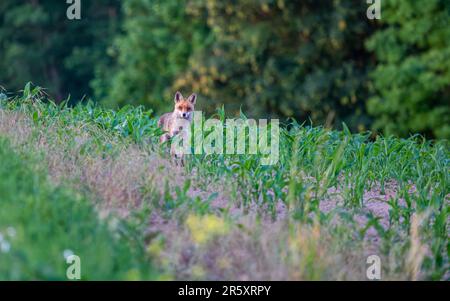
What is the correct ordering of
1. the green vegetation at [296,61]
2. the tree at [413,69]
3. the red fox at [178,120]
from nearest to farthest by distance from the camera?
the red fox at [178,120]
the tree at [413,69]
the green vegetation at [296,61]

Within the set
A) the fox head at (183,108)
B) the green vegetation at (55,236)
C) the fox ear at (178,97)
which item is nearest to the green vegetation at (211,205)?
the green vegetation at (55,236)

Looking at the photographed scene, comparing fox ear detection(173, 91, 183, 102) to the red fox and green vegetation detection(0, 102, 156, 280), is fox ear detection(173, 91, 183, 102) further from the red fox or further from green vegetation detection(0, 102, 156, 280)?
green vegetation detection(0, 102, 156, 280)

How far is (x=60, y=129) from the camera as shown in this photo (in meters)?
9.73

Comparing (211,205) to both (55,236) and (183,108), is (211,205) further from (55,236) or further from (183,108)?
(183,108)

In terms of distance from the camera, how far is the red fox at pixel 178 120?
1068 centimetres

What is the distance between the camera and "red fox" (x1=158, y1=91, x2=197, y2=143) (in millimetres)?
10680

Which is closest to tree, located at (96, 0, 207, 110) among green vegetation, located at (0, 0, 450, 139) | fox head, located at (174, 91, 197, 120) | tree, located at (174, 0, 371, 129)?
green vegetation, located at (0, 0, 450, 139)

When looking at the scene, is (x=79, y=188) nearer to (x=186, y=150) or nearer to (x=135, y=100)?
(x=186, y=150)

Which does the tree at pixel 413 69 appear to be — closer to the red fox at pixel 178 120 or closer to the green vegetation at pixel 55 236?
the red fox at pixel 178 120

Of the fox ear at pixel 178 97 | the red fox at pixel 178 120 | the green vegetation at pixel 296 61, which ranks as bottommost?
the red fox at pixel 178 120

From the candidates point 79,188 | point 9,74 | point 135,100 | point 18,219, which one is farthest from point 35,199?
point 9,74

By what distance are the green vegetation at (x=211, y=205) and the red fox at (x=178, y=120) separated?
206 millimetres

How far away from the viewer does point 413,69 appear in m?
23.8

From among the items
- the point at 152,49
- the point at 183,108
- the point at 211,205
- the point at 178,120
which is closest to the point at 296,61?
the point at 152,49
